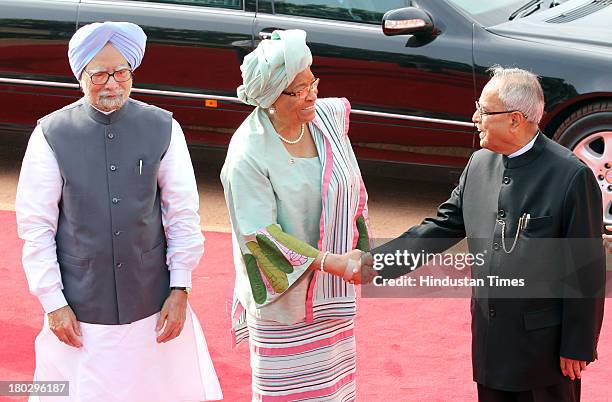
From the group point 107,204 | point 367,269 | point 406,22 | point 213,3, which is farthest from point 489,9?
point 107,204

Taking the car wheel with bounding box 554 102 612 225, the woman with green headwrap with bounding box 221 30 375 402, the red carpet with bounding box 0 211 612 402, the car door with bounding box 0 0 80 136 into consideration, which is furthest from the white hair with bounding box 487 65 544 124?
the car door with bounding box 0 0 80 136

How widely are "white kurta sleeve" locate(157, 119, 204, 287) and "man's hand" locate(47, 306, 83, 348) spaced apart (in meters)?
0.39

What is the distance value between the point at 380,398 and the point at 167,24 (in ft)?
12.0

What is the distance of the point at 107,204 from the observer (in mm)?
4422

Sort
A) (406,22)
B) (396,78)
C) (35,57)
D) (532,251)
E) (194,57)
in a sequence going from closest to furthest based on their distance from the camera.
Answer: (532,251) < (406,22) < (396,78) < (194,57) < (35,57)

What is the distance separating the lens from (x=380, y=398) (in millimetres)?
5684

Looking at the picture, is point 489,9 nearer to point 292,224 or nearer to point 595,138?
point 595,138

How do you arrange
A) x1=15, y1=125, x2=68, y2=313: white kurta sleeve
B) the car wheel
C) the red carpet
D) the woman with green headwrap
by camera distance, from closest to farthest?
x1=15, y1=125, x2=68, y2=313: white kurta sleeve, the woman with green headwrap, the red carpet, the car wheel

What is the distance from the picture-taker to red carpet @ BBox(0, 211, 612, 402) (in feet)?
19.0

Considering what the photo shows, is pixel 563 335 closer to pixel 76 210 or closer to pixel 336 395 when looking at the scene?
pixel 336 395

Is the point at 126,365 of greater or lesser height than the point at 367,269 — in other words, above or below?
below

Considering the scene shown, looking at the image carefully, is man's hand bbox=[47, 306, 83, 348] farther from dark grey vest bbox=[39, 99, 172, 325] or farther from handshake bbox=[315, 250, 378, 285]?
handshake bbox=[315, 250, 378, 285]

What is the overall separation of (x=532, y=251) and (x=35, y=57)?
5226 mm

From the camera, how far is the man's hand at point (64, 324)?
4434 mm
